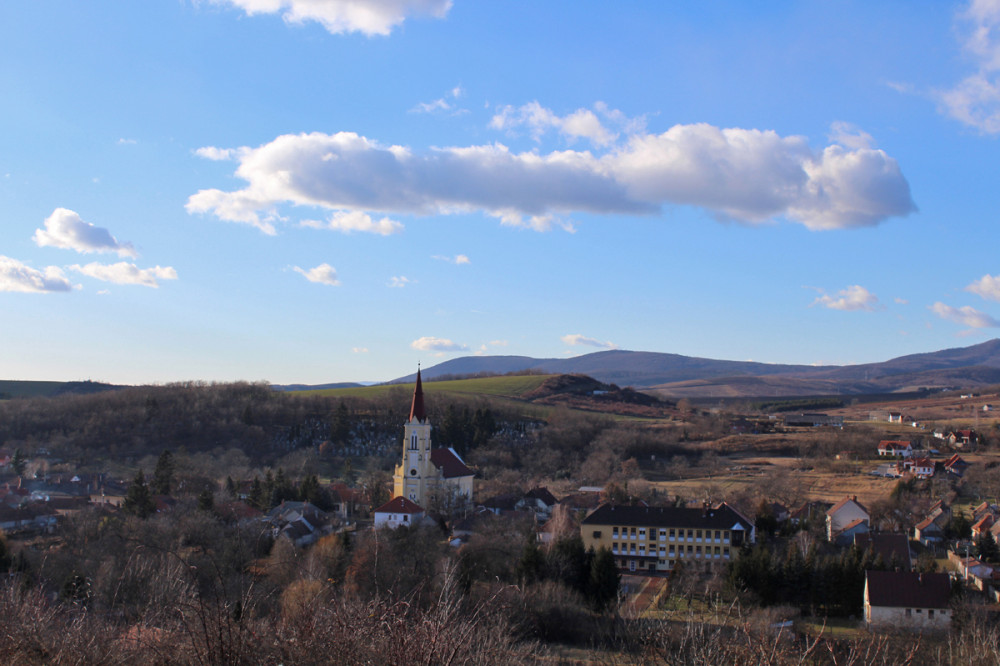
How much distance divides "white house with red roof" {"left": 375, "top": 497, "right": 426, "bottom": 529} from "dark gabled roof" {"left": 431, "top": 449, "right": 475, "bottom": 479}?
8555 mm

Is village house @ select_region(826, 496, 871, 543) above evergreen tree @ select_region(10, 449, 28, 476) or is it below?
below

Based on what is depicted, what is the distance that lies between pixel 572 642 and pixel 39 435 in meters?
71.8

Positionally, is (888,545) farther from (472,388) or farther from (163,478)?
(472,388)

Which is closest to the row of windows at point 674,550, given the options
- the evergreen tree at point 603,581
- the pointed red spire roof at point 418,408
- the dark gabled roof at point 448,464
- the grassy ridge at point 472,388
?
the evergreen tree at point 603,581

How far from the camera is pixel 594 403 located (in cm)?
12288

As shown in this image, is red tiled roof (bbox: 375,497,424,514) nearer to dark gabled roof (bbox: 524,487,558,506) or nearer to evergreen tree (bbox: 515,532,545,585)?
dark gabled roof (bbox: 524,487,558,506)

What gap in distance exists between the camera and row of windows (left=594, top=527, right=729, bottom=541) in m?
40.7

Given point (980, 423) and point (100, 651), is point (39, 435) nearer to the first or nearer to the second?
point (100, 651)

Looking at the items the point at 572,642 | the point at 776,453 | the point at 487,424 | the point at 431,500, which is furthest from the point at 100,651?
the point at 776,453

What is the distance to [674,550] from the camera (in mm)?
40906

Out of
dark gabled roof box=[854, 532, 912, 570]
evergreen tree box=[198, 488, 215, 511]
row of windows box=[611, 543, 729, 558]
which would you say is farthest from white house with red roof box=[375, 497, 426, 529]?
dark gabled roof box=[854, 532, 912, 570]

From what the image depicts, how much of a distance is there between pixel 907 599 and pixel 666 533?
43.0 feet

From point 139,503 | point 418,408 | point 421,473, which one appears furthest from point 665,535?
point 139,503

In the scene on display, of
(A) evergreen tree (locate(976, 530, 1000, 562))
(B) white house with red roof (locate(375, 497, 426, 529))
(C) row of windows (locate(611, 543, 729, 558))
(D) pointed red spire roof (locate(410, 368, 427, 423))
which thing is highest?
(D) pointed red spire roof (locate(410, 368, 427, 423))
